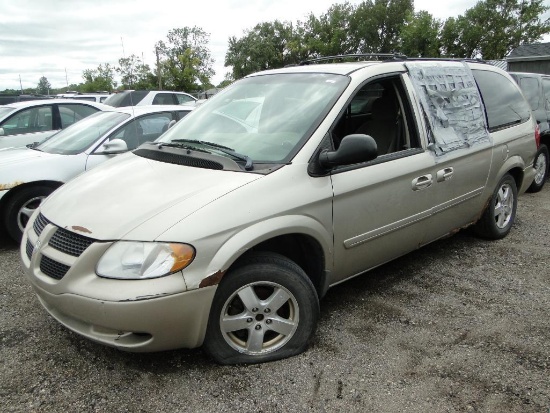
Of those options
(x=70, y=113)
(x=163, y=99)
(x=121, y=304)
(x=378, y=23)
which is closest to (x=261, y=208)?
(x=121, y=304)

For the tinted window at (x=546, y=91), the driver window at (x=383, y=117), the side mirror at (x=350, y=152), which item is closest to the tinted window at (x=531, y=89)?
the tinted window at (x=546, y=91)

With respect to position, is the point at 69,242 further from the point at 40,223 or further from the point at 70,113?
the point at 70,113

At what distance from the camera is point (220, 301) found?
2.44 m

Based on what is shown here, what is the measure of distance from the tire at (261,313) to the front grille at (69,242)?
0.72m

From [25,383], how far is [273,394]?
1351 millimetres

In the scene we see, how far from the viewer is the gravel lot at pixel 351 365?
236 centimetres

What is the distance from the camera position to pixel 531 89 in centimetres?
803

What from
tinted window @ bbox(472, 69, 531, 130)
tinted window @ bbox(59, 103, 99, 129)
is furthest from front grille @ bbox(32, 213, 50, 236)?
tinted window @ bbox(59, 103, 99, 129)

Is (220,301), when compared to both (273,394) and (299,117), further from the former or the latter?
(299,117)

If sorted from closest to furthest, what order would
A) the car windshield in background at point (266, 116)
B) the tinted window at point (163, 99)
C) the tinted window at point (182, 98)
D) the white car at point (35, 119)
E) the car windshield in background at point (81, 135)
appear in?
the car windshield in background at point (266, 116) < the car windshield in background at point (81, 135) < the white car at point (35, 119) < the tinted window at point (163, 99) < the tinted window at point (182, 98)

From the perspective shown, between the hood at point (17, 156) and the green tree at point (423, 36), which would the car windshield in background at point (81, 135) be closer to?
the hood at point (17, 156)

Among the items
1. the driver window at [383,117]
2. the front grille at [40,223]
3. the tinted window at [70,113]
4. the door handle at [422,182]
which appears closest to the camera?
the front grille at [40,223]

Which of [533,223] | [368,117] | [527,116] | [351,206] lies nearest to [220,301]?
[351,206]

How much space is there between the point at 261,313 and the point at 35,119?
6.52 meters
